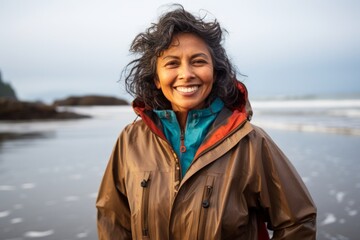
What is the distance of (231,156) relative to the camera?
81.8 inches

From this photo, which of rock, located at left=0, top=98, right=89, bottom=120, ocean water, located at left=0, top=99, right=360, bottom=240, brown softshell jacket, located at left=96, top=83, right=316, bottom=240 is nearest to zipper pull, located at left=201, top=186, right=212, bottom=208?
brown softshell jacket, located at left=96, top=83, right=316, bottom=240

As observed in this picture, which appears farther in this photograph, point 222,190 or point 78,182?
point 78,182

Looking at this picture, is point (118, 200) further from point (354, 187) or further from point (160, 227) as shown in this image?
point (354, 187)

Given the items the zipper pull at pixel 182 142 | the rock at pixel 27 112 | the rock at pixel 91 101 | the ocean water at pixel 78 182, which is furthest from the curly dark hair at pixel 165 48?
the rock at pixel 91 101

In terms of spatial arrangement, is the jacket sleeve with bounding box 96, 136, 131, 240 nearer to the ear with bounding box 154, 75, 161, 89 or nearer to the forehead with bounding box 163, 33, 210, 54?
the ear with bounding box 154, 75, 161, 89

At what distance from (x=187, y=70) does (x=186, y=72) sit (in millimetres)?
13

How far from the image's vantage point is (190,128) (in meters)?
2.23

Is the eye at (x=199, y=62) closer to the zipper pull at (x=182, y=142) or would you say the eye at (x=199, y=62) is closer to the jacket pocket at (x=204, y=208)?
the zipper pull at (x=182, y=142)

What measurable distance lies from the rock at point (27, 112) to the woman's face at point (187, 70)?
18295 mm

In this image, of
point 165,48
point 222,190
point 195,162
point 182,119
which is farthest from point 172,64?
point 222,190

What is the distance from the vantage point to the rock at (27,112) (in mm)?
19297

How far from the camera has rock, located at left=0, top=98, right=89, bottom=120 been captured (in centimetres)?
1930

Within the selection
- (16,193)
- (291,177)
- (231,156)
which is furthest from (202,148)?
(16,193)

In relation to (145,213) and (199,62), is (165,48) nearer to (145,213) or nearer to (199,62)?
(199,62)
